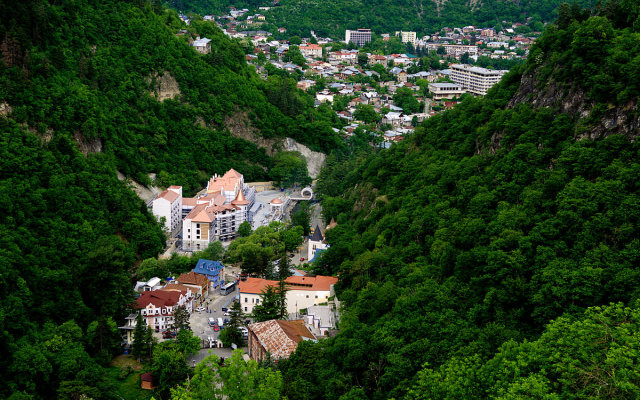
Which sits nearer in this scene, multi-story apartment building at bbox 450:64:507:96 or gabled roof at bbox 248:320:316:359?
gabled roof at bbox 248:320:316:359

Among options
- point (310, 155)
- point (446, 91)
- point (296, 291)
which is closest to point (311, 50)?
point (446, 91)

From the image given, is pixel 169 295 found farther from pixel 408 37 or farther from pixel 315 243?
pixel 408 37

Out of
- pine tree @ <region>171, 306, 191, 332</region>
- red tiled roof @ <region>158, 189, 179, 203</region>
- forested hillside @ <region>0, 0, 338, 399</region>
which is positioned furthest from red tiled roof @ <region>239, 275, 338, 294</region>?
red tiled roof @ <region>158, 189, 179, 203</region>

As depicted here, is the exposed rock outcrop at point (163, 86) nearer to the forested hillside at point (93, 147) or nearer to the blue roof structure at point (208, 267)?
the forested hillside at point (93, 147)

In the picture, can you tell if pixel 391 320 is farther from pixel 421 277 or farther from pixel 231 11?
pixel 231 11

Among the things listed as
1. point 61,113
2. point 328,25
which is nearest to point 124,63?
point 61,113

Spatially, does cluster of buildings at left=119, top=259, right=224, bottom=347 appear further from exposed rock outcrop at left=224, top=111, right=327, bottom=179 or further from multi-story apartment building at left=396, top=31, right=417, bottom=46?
multi-story apartment building at left=396, top=31, right=417, bottom=46

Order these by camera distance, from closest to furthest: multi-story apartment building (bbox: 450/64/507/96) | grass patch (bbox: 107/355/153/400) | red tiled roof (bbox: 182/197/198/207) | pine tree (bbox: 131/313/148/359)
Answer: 1. grass patch (bbox: 107/355/153/400)
2. pine tree (bbox: 131/313/148/359)
3. red tiled roof (bbox: 182/197/198/207)
4. multi-story apartment building (bbox: 450/64/507/96)
